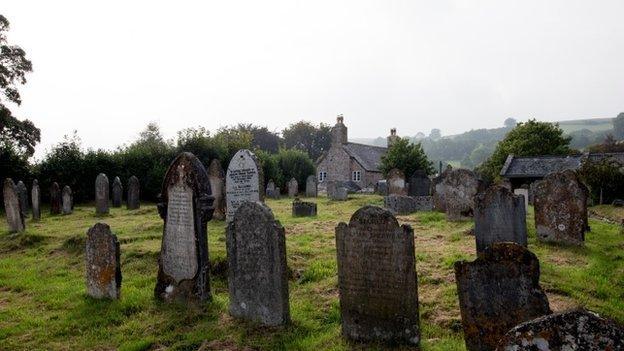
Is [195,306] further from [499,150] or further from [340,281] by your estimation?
[499,150]

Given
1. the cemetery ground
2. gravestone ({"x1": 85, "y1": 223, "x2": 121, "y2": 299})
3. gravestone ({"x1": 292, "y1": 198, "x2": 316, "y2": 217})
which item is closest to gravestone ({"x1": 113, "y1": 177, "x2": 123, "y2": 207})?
gravestone ({"x1": 292, "y1": 198, "x2": 316, "y2": 217})

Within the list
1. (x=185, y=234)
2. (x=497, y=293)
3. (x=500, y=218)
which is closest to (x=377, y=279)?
(x=497, y=293)

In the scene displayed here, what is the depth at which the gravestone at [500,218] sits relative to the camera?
9.45 m

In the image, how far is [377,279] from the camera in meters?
5.74

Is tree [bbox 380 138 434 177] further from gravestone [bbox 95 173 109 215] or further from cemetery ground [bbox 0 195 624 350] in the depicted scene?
cemetery ground [bbox 0 195 624 350]

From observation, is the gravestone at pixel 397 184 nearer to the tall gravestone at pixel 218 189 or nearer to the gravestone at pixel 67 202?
the tall gravestone at pixel 218 189

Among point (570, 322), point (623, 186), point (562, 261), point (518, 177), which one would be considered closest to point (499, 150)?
point (518, 177)

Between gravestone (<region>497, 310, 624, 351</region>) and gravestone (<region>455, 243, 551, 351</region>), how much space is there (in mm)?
2487

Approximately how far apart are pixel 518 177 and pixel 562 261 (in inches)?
1156

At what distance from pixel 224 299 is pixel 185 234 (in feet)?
4.19

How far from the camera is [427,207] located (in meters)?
18.8

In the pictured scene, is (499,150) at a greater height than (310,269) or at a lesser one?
greater

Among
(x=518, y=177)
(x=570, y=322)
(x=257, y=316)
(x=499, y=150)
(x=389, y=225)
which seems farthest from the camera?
(x=499, y=150)

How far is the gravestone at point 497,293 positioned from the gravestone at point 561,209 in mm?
6852
